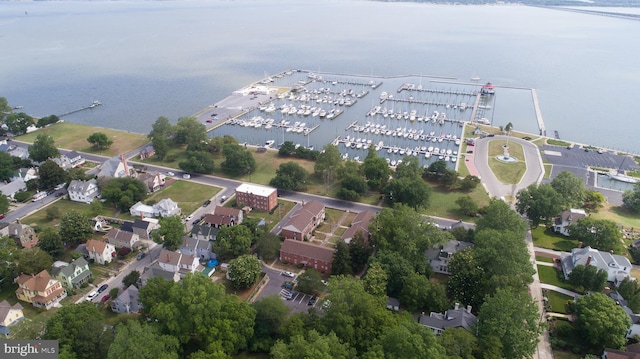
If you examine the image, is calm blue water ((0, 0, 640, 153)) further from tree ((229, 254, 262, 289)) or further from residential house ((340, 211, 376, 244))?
tree ((229, 254, 262, 289))

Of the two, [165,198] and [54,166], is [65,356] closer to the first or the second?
[165,198]

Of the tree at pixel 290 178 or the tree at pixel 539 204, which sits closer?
the tree at pixel 539 204

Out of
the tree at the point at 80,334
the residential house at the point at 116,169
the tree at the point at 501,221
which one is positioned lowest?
the residential house at the point at 116,169

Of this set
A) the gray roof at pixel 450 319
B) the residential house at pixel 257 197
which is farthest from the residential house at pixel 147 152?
the gray roof at pixel 450 319

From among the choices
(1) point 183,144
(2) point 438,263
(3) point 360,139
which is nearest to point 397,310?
(2) point 438,263

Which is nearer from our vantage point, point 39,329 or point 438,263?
point 39,329

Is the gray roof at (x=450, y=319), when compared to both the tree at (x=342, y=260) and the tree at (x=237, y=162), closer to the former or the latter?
the tree at (x=342, y=260)

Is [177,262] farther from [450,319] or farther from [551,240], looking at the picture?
[551,240]
